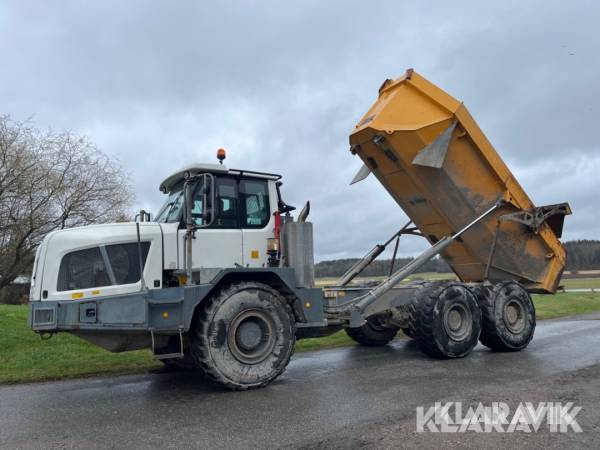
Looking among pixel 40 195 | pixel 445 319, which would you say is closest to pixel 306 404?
pixel 445 319

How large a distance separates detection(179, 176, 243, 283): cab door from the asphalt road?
5.38 feet

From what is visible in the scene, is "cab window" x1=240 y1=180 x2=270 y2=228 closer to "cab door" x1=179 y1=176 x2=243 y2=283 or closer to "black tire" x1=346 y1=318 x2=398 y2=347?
"cab door" x1=179 y1=176 x2=243 y2=283

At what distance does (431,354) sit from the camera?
27.5 feet

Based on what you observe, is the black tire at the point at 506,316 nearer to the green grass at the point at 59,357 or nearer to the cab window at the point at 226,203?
the green grass at the point at 59,357

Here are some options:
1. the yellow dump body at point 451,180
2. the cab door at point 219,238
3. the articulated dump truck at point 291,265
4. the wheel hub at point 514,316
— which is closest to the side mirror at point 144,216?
the articulated dump truck at point 291,265

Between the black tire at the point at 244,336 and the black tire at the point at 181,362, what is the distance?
1216 millimetres

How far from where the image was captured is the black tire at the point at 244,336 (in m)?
6.10

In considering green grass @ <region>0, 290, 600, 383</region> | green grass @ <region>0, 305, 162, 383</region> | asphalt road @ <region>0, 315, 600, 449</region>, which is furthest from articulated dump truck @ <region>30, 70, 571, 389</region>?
green grass @ <region>0, 305, 162, 383</region>

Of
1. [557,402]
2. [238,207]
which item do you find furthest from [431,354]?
[238,207]

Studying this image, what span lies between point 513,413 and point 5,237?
18909mm

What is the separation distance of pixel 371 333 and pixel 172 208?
5222mm

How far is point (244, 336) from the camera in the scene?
251 inches

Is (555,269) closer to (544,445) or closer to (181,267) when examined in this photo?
(544,445)

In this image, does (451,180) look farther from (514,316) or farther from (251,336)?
(251,336)
